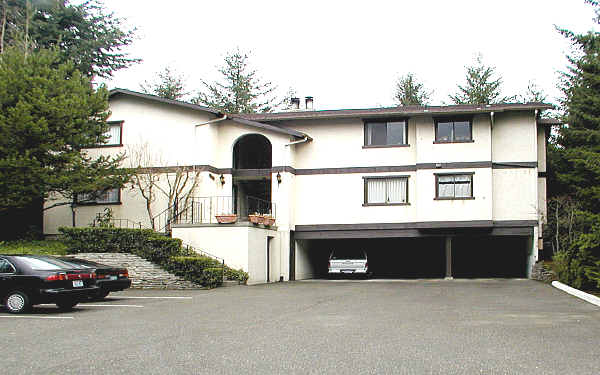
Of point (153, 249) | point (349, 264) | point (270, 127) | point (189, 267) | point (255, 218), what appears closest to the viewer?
point (189, 267)

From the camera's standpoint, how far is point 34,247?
78.6ft

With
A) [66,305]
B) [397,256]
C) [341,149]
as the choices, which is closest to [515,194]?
[341,149]

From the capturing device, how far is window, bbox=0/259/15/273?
1462 centimetres

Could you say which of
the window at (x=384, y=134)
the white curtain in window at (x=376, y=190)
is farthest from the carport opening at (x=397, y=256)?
the window at (x=384, y=134)

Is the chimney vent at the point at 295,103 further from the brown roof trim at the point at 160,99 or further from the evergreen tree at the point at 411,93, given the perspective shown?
the evergreen tree at the point at 411,93

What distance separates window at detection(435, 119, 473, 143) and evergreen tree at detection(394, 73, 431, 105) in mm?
25151

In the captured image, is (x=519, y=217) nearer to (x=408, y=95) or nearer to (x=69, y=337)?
(x=69, y=337)

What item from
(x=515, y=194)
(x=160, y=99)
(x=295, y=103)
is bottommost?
(x=515, y=194)

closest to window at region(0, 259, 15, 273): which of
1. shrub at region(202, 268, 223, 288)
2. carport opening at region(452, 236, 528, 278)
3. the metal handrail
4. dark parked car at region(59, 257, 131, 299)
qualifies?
dark parked car at region(59, 257, 131, 299)

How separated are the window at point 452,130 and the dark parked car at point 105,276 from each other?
1476 centimetres

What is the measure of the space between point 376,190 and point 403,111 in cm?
354

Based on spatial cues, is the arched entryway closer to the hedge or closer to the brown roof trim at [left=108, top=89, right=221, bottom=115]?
the brown roof trim at [left=108, top=89, right=221, bottom=115]

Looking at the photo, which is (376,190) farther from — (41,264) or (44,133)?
(41,264)

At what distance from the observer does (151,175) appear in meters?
27.2
